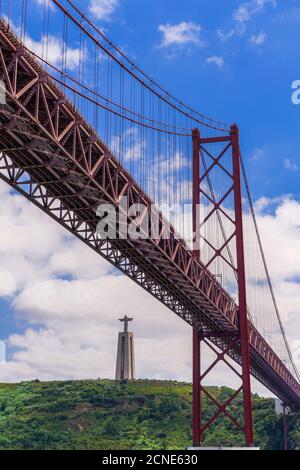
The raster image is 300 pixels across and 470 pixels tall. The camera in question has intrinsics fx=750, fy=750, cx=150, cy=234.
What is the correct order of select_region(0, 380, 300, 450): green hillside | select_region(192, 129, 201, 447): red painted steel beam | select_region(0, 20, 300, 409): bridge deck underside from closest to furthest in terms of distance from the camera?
select_region(0, 20, 300, 409): bridge deck underside, select_region(192, 129, 201, 447): red painted steel beam, select_region(0, 380, 300, 450): green hillside

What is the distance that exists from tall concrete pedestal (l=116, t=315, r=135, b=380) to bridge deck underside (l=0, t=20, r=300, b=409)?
51.7 meters

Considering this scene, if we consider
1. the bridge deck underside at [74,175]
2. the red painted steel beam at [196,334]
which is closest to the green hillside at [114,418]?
the red painted steel beam at [196,334]

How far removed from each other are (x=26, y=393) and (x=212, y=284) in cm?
5838

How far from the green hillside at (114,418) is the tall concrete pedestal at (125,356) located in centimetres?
256

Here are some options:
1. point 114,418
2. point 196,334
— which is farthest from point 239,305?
point 114,418

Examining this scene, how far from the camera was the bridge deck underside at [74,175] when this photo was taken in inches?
838

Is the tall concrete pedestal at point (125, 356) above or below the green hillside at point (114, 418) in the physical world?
above

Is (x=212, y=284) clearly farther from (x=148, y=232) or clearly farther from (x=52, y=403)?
(x=52, y=403)

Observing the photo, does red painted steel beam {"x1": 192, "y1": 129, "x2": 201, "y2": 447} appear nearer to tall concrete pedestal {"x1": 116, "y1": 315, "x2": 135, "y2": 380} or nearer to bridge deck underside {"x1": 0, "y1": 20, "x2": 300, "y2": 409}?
bridge deck underside {"x1": 0, "y1": 20, "x2": 300, "y2": 409}

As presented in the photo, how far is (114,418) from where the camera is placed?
78.5m

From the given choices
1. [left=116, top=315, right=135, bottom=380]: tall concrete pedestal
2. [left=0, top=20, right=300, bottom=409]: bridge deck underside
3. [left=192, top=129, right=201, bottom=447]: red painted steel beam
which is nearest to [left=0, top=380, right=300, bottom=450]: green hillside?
[left=116, top=315, right=135, bottom=380]: tall concrete pedestal

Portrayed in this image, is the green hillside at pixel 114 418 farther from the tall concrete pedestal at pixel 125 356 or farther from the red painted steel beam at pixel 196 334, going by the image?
the red painted steel beam at pixel 196 334

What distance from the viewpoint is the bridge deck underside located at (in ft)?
69.8

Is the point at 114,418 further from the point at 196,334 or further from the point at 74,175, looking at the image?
the point at 74,175
